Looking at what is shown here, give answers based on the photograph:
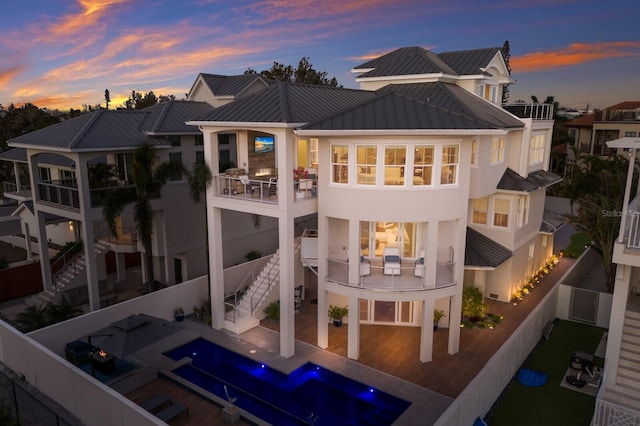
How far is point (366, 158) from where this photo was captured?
1588 cm

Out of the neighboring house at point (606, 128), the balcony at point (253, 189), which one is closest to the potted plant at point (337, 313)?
the balcony at point (253, 189)

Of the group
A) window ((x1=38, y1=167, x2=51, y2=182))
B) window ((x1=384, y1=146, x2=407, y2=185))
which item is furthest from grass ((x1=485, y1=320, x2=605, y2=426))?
window ((x1=38, y1=167, x2=51, y2=182))

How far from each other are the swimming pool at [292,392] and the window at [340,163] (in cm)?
695

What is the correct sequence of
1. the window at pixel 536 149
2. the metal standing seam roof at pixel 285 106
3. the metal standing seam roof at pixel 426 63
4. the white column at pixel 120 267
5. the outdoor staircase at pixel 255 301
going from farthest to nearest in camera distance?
the white column at pixel 120 267 < the window at pixel 536 149 < the metal standing seam roof at pixel 426 63 < the outdoor staircase at pixel 255 301 < the metal standing seam roof at pixel 285 106

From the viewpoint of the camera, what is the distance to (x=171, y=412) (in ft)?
42.8

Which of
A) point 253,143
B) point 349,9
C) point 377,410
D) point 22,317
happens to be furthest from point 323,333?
point 349,9

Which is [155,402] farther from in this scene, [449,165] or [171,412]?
[449,165]

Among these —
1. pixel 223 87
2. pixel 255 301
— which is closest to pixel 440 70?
pixel 223 87

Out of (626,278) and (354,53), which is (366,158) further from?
(354,53)

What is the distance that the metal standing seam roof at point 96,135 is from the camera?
1967 centimetres

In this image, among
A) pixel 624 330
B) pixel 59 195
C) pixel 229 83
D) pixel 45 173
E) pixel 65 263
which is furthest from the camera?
pixel 45 173

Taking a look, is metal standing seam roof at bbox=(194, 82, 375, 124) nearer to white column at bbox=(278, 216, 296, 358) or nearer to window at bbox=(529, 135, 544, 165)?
white column at bbox=(278, 216, 296, 358)

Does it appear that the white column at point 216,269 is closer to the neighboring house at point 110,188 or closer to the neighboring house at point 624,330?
the neighboring house at point 110,188

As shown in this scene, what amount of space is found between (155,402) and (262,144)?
1355 cm
